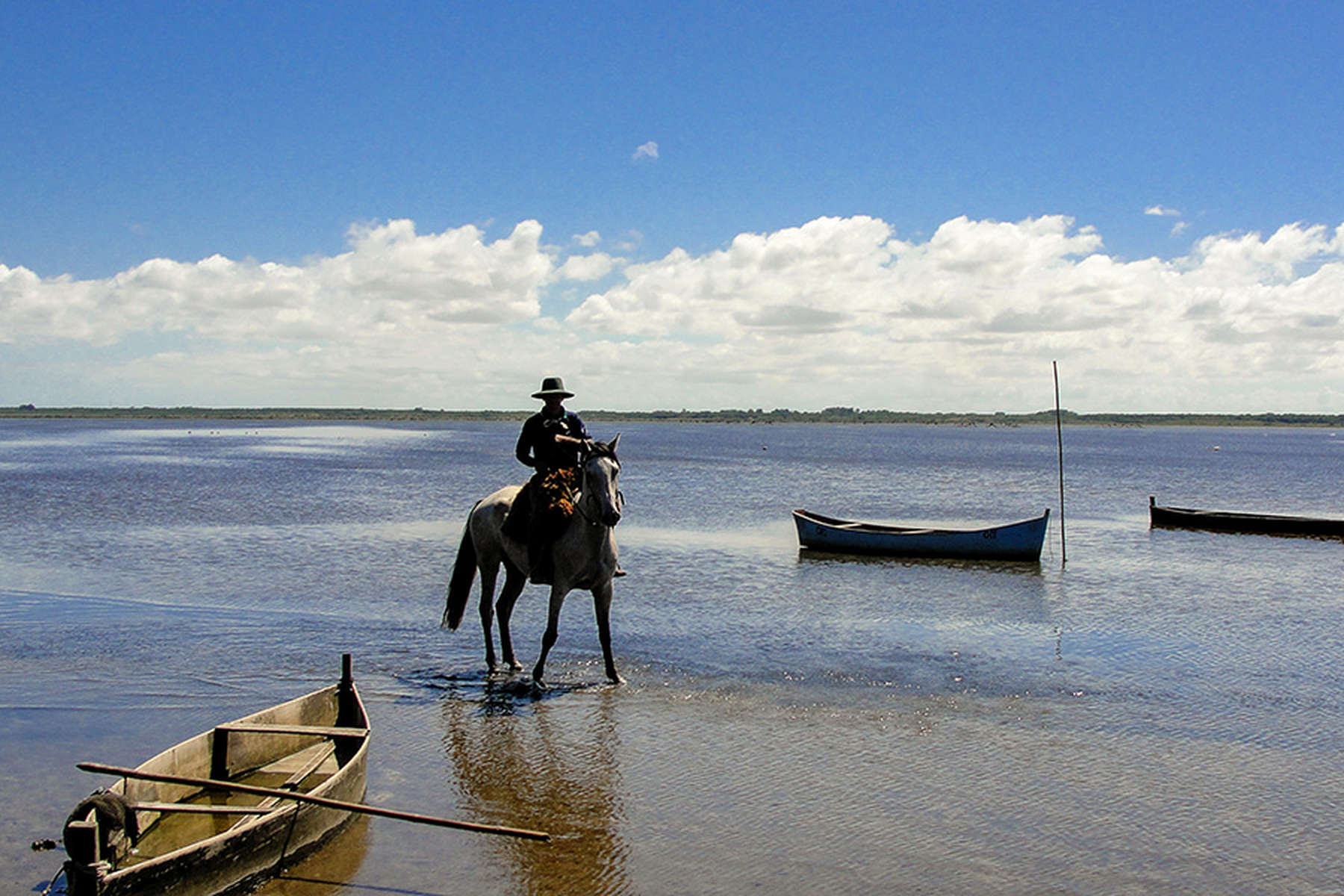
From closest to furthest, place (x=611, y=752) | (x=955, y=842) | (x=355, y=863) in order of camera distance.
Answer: (x=355, y=863) < (x=955, y=842) < (x=611, y=752)

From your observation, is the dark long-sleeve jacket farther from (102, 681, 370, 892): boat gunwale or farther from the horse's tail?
(102, 681, 370, 892): boat gunwale

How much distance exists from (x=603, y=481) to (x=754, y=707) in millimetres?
3014

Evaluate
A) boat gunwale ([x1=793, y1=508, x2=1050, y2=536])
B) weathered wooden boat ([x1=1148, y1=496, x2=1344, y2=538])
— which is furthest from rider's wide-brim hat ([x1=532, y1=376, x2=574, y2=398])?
weathered wooden boat ([x1=1148, y1=496, x2=1344, y2=538])

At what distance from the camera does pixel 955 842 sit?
7637 mm

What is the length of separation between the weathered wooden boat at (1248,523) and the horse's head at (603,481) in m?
28.9

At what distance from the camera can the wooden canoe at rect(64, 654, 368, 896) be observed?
584 cm

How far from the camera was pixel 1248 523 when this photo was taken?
33344 mm

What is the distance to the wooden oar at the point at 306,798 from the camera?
264 inches

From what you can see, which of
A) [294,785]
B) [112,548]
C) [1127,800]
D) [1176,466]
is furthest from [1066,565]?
[1176,466]

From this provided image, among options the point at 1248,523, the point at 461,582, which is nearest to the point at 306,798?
the point at 461,582

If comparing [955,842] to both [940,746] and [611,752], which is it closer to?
[940,746]

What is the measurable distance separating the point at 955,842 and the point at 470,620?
10473mm

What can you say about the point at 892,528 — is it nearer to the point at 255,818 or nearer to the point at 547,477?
the point at 547,477

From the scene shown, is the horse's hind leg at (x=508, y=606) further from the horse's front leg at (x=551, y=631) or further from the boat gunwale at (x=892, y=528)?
the boat gunwale at (x=892, y=528)
